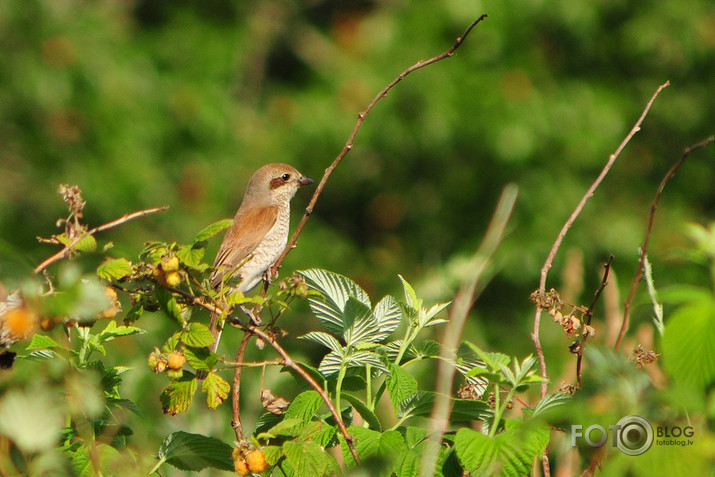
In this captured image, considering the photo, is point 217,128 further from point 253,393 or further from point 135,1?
point 253,393

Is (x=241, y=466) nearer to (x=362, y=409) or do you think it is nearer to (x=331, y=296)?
(x=362, y=409)

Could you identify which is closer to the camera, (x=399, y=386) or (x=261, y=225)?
(x=399, y=386)

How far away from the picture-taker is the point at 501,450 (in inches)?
52.2

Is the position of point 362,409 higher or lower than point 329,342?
lower

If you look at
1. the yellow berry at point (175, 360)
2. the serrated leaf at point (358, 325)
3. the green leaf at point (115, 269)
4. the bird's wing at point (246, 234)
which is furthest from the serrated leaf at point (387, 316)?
the bird's wing at point (246, 234)

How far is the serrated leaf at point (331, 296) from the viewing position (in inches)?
66.1

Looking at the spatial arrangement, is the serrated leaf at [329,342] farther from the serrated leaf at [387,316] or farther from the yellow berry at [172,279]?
the yellow berry at [172,279]

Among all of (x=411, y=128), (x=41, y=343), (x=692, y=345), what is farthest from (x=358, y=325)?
(x=411, y=128)

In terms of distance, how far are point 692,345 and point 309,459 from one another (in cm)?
69

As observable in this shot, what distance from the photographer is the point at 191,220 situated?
9.01m

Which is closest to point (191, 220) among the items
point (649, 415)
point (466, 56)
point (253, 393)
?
point (466, 56)

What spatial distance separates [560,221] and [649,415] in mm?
7626

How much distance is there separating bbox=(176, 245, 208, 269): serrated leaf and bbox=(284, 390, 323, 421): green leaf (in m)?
0.31

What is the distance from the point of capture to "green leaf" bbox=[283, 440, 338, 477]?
55.8 inches
